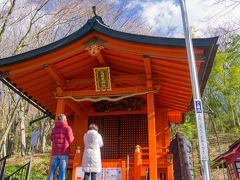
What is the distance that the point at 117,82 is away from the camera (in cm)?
869

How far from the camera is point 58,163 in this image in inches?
244

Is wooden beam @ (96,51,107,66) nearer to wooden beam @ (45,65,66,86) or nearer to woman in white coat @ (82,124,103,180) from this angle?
wooden beam @ (45,65,66,86)

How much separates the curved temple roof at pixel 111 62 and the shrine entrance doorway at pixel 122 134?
148 centimetres

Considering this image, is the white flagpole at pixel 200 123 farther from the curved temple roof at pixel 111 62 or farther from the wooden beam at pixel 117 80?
the wooden beam at pixel 117 80

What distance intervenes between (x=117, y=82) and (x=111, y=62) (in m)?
0.73

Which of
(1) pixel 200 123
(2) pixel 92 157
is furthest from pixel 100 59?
(1) pixel 200 123

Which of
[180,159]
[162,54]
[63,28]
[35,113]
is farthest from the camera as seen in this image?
[35,113]

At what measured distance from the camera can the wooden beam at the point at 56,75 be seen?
26.4ft

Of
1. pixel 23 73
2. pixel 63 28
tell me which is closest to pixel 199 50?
pixel 23 73

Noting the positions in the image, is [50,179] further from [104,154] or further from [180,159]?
[104,154]

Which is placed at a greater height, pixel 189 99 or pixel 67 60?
pixel 67 60

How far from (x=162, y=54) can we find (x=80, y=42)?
239 centimetres

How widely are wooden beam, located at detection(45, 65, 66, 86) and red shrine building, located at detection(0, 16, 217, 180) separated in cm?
3

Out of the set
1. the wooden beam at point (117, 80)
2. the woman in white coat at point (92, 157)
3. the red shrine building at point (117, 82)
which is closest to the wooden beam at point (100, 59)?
the red shrine building at point (117, 82)
